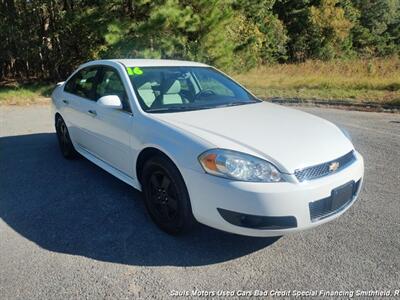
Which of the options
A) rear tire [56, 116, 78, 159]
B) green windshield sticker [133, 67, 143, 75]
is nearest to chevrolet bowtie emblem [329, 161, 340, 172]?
green windshield sticker [133, 67, 143, 75]

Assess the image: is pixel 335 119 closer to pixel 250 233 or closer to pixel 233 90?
pixel 233 90

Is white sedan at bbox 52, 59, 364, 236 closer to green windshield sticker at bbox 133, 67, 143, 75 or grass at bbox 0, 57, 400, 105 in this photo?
green windshield sticker at bbox 133, 67, 143, 75

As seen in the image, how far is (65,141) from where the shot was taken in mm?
5574

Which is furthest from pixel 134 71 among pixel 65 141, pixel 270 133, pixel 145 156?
pixel 65 141

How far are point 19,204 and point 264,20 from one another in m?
32.3

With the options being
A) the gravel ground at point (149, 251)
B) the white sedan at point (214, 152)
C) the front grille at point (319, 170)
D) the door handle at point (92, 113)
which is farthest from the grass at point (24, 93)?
the front grille at point (319, 170)

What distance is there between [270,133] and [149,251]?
140 cm

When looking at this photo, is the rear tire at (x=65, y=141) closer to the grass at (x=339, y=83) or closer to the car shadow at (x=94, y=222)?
the car shadow at (x=94, y=222)

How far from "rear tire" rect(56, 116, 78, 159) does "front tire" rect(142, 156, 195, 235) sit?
231 cm

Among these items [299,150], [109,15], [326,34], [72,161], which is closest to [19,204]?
[72,161]

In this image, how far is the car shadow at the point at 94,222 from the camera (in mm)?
3143

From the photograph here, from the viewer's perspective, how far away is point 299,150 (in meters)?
2.92

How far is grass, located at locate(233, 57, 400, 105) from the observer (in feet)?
38.6

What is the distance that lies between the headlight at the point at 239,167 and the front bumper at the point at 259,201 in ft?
0.15
